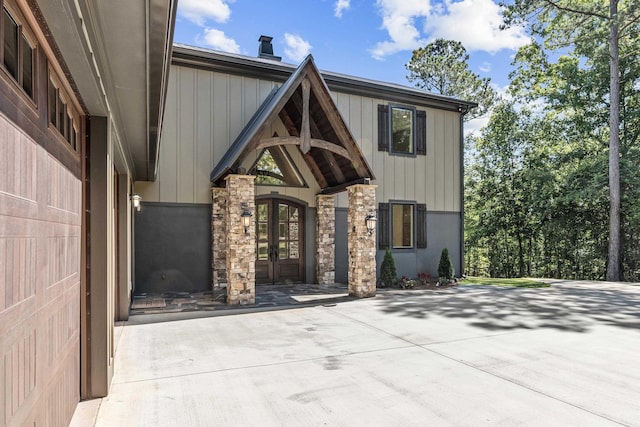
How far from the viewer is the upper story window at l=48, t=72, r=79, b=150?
2.60 meters

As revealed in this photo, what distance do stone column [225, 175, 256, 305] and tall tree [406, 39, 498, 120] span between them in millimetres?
17836

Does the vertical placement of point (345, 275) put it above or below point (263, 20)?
below

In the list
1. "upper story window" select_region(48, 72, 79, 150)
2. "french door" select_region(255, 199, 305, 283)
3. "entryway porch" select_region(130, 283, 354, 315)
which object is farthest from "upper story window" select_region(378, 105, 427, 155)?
"upper story window" select_region(48, 72, 79, 150)

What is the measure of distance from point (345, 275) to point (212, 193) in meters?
4.47

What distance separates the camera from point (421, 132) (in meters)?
12.6

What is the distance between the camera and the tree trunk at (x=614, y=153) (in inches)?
550

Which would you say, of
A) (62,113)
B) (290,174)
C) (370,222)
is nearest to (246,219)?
(370,222)

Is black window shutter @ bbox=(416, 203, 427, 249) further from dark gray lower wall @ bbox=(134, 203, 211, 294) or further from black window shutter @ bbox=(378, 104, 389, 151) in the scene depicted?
dark gray lower wall @ bbox=(134, 203, 211, 294)

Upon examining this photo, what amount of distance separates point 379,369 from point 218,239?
6.17m

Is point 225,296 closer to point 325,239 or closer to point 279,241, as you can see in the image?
point 279,241

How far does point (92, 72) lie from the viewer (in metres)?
2.92

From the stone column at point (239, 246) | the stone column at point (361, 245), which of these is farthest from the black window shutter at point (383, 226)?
the stone column at point (239, 246)

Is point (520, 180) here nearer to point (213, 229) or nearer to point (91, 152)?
point (213, 229)

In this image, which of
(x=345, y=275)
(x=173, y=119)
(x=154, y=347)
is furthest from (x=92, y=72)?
(x=345, y=275)
